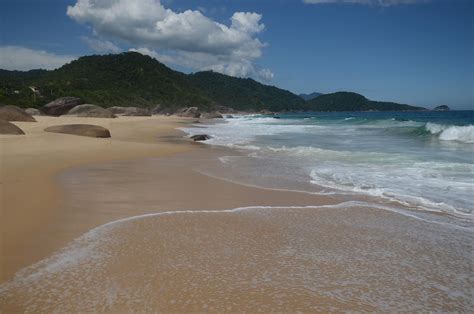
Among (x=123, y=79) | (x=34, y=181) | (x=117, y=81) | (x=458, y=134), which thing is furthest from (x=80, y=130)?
(x=123, y=79)

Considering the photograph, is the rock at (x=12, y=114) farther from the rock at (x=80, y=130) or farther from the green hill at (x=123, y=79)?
the green hill at (x=123, y=79)

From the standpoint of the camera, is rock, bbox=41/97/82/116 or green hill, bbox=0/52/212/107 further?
green hill, bbox=0/52/212/107

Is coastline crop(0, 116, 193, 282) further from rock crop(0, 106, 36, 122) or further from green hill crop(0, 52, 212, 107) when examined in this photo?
green hill crop(0, 52, 212, 107)

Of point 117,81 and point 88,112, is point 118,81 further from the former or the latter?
point 88,112

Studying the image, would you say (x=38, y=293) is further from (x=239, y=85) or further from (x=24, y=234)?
(x=239, y=85)

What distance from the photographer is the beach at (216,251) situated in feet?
10.6

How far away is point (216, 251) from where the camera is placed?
4293mm

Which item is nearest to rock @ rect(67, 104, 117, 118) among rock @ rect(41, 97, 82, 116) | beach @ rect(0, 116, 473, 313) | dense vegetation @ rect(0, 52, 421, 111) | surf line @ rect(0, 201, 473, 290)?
rock @ rect(41, 97, 82, 116)

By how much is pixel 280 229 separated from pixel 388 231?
1498 millimetres

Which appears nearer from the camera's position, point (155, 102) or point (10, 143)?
point (10, 143)

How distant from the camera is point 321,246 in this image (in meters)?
4.57

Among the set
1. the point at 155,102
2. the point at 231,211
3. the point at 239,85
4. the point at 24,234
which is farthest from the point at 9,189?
the point at 239,85

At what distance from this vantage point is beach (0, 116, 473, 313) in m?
3.24

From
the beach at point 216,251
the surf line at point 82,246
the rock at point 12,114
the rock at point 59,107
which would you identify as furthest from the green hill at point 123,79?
the surf line at point 82,246
